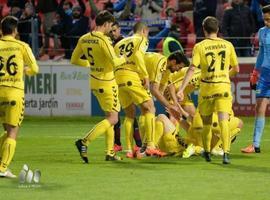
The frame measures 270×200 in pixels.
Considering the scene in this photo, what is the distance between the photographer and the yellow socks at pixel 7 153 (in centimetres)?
1245

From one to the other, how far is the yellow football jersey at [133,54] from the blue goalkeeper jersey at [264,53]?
2156mm

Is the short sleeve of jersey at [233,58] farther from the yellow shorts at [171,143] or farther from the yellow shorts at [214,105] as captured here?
the yellow shorts at [171,143]

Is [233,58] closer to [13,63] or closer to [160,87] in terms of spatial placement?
[160,87]

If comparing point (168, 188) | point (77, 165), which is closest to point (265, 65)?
point (77, 165)

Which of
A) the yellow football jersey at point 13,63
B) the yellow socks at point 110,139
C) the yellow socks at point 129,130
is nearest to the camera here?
the yellow football jersey at point 13,63

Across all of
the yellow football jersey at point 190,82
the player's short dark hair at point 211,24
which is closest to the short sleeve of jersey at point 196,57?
the player's short dark hair at point 211,24

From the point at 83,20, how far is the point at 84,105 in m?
2.19

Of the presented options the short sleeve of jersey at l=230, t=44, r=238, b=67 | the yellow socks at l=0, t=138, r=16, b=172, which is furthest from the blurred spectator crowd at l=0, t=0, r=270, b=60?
the yellow socks at l=0, t=138, r=16, b=172

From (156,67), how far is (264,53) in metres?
1.98

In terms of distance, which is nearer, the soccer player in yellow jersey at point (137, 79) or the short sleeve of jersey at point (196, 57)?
the short sleeve of jersey at point (196, 57)

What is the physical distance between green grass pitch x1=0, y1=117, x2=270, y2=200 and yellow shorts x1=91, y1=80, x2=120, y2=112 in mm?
840

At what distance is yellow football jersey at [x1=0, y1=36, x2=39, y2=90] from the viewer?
12.6 meters

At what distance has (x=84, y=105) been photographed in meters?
24.7

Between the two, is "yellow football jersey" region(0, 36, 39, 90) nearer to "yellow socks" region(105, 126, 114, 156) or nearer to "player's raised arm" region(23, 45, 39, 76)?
"player's raised arm" region(23, 45, 39, 76)
